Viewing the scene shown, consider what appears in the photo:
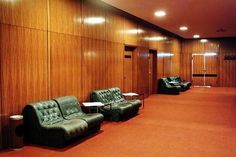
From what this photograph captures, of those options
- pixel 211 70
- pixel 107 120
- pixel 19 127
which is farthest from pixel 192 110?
pixel 211 70

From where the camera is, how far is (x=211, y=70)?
17.6 m

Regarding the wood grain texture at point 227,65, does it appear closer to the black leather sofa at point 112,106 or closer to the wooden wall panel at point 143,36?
the wooden wall panel at point 143,36

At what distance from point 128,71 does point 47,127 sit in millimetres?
5527

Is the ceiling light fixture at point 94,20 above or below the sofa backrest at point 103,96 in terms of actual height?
above

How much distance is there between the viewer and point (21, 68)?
502 centimetres

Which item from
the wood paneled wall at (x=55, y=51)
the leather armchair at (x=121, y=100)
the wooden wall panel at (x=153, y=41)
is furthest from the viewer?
the wooden wall panel at (x=153, y=41)

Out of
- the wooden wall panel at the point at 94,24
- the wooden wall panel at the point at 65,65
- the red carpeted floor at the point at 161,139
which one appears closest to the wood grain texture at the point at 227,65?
the red carpeted floor at the point at 161,139

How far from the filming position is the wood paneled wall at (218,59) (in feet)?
56.2

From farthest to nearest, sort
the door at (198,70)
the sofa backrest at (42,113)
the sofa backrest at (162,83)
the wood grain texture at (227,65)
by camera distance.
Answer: the door at (198,70) → the wood grain texture at (227,65) → the sofa backrest at (162,83) → the sofa backrest at (42,113)

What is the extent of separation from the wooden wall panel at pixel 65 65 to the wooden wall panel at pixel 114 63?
162 cm

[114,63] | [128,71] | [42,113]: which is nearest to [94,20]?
[114,63]

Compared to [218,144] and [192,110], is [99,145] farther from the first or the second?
[192,110]

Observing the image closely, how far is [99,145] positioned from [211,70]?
47.0ft

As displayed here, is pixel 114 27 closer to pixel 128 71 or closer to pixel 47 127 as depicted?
pixel 128 71
